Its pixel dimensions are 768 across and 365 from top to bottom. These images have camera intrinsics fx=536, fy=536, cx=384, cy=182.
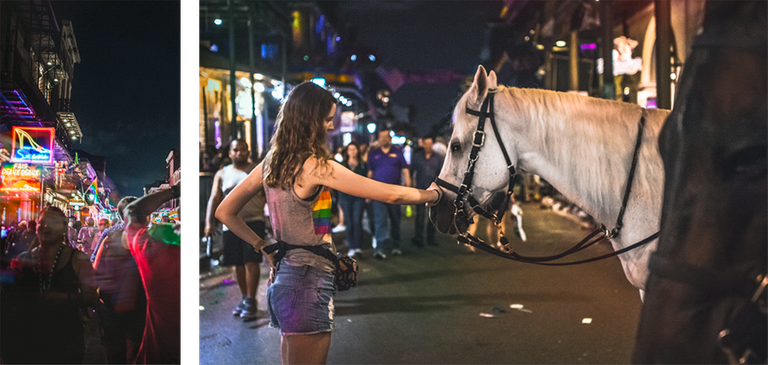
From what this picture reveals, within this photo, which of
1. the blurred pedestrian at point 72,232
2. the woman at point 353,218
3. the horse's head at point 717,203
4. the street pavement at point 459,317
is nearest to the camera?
the horse's head at point 717,203

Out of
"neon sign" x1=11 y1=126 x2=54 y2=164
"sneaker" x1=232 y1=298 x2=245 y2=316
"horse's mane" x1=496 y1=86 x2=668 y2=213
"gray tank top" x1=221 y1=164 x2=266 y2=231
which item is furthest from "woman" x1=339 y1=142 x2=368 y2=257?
"horse's mane" x1=496 y1=86 x2=668 y2=213

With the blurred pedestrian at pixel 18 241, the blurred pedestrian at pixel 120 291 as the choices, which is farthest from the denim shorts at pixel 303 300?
the blurred pedestrian at pixel 18 241

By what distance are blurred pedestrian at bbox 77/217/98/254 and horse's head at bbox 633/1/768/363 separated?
9.43 feet

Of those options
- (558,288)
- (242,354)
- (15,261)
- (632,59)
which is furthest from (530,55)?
(15,261)

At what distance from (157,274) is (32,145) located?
3.21 feet

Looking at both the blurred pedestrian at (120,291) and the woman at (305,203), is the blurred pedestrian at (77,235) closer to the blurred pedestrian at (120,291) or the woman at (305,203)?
the blurred pedestrian at (120,291)

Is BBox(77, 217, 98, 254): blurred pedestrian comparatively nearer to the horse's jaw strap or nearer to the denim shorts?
the denim shorts

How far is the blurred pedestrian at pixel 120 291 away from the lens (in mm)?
3064

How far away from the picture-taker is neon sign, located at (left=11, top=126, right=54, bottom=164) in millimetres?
2928

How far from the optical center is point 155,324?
10.1ft

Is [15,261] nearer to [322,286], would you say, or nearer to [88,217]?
[88,217]

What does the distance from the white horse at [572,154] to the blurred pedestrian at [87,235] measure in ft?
6.43

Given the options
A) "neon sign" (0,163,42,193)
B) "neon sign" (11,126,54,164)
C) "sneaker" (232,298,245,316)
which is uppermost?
"neon sign" (11,126,54,164)

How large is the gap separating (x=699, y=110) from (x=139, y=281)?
291cm
